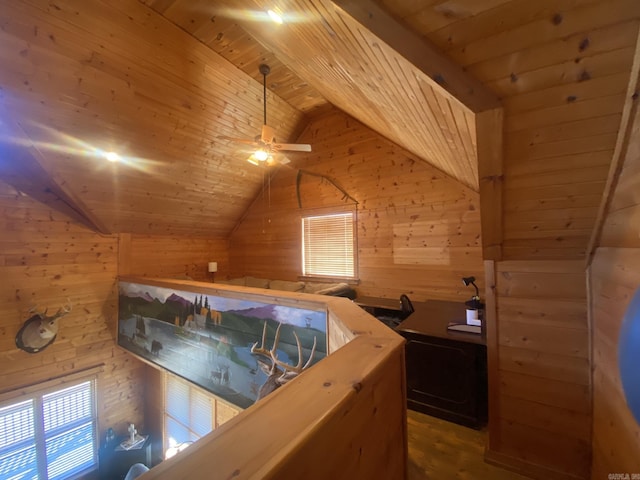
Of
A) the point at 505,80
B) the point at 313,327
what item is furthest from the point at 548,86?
the point at 313,327

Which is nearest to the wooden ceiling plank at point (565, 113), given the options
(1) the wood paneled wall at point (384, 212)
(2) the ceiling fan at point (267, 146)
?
(2) the ceiling fan at point (267, 146)

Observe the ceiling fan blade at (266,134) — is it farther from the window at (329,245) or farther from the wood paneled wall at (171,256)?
the wood paneled wall at (171,256)

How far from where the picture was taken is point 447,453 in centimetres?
218

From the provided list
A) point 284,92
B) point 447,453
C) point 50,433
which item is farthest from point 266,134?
point 50,433

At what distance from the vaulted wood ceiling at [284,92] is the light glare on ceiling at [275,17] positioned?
0.39ft

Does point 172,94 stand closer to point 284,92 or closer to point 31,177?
point 284,92

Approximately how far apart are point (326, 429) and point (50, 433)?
5990mm

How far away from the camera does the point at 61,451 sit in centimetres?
416

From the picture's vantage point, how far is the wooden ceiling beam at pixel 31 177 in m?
3.00

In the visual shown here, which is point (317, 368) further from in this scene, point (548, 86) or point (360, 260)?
point (360, 260)

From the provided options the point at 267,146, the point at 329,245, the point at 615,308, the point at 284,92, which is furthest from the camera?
the point at 329,245

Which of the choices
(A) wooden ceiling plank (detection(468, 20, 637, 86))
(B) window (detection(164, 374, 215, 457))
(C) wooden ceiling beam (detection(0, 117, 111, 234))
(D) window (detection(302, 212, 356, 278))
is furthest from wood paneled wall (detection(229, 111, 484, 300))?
(C) wooden ceiling beam (detection(0, 117, 111, 234))

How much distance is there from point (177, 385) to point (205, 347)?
8.25 feet

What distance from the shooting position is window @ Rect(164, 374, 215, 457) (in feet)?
13.8
